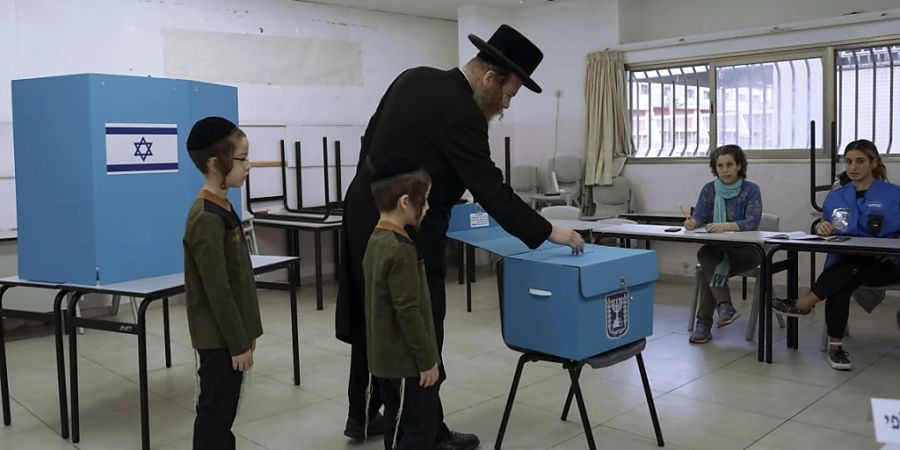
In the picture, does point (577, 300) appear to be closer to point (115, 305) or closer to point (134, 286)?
point (134, 286)

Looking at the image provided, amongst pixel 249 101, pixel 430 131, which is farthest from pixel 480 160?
pixel 249 101

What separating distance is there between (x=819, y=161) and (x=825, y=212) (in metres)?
1.99

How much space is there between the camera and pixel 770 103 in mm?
6617

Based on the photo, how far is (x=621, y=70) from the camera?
7242mm

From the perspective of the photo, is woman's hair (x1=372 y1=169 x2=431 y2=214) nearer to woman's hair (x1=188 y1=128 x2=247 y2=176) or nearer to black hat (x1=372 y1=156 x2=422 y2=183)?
black hat (x1=372 y1=156 x2=422 y2=183)

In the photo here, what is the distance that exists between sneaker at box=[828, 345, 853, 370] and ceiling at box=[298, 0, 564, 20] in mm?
4610

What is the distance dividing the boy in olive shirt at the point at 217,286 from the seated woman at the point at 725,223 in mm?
3003

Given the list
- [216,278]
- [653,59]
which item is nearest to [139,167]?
[216,278]

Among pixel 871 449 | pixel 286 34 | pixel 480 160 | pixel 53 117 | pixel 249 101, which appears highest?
pixel 286 34

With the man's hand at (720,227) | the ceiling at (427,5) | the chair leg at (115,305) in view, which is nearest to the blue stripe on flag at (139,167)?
the chair leg at (115,305)

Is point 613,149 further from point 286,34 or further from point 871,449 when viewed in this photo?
point 871,449

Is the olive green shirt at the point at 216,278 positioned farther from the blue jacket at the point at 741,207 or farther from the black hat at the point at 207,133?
the blue jacket at the point at 741,207

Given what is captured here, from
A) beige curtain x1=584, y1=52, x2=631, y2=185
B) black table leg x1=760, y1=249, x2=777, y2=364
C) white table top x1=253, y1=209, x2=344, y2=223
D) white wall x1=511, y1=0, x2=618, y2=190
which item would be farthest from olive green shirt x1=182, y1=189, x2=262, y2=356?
white wall x1=511, y1=0, x2=618, y2=190

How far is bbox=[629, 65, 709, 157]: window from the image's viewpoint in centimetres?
707
